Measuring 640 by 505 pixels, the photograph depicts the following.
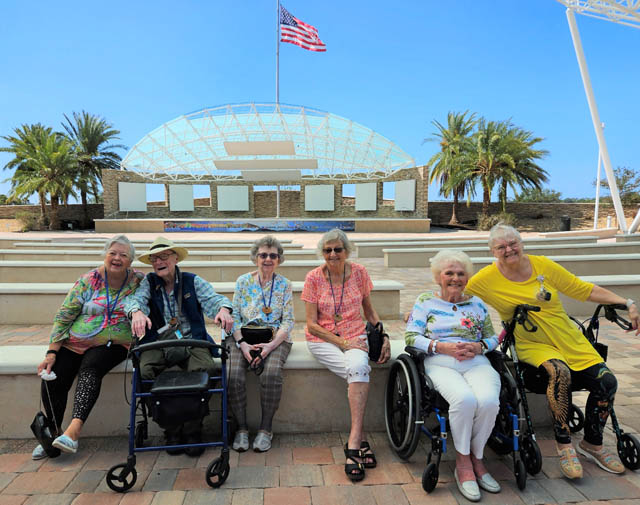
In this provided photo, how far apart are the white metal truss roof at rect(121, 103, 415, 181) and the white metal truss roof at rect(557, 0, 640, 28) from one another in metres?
15.5

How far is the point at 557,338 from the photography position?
247cm

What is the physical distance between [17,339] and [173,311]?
10.5 feet

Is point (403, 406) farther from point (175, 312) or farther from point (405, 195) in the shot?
point (405, 195)

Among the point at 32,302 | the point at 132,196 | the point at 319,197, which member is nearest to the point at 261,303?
the point at 32,302

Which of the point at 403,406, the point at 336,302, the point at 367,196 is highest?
the point at 367,196

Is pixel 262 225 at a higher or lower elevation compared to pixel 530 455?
higher

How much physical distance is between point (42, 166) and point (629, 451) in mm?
31363

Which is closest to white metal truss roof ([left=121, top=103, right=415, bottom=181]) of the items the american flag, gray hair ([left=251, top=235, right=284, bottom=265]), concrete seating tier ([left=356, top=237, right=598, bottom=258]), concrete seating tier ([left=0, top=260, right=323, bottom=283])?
the american flag

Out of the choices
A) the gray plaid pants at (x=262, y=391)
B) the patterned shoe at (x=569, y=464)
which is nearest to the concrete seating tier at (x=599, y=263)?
the patterned shoe at (x=569, y=464)

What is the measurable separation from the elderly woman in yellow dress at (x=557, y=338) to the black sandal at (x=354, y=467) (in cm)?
111

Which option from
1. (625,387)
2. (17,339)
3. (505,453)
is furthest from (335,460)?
(17,339)

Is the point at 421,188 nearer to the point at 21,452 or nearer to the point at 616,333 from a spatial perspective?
the point at 616,333

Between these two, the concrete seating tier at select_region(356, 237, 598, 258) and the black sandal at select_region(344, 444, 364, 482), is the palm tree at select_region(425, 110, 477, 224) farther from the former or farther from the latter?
the black sandal at select_region(344, 444, 364, 482)

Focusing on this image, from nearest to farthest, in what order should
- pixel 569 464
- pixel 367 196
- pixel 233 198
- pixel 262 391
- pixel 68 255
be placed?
1. pixel 569 464
2. pixel 262 391
3. pixel 68 255
4. pixel 367 196
5. pixel 233 198
